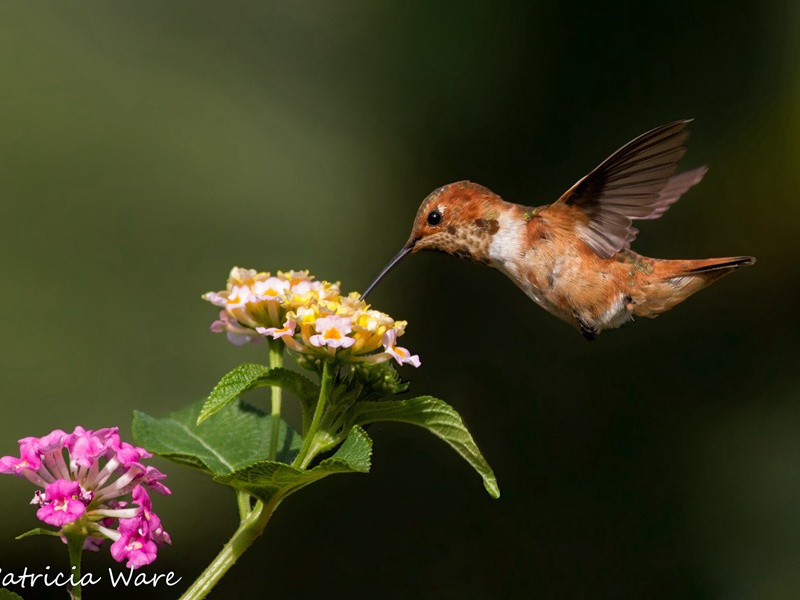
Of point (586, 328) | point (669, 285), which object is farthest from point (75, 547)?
point (669, 285)

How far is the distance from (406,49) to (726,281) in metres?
1.11

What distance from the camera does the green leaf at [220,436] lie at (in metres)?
0.98

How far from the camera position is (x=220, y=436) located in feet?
3.43

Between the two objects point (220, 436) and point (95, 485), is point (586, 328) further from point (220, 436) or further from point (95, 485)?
point (95, 485)

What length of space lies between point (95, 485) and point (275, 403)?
0.21 meters

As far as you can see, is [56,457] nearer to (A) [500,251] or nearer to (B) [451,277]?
(A) [500,251]

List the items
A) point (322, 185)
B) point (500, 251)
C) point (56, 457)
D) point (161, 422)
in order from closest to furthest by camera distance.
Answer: point (56, 457) → point (161, 422) → point (500, 251) → point (322, 185)

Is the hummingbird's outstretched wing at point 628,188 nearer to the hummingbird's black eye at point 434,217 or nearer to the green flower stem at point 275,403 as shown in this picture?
the hummingbird's black eye at point 434,217

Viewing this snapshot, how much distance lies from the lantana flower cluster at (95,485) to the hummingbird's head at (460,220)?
584 mm

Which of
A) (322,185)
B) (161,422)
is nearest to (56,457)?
(161,422)

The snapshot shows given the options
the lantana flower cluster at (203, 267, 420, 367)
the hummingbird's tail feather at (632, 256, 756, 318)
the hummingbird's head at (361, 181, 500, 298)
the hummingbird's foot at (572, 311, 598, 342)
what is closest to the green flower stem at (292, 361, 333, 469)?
the lantana flower cluster at (203, 267, 420, 367)

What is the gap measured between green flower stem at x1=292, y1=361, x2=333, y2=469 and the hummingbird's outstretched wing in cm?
50

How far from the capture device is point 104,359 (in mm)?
2346

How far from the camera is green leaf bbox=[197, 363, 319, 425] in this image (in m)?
0.87
